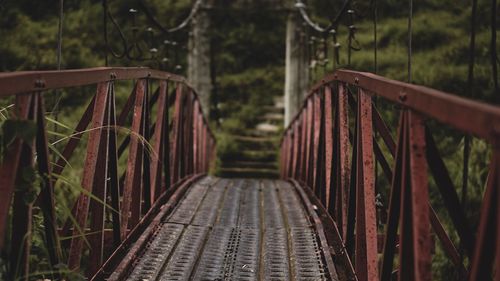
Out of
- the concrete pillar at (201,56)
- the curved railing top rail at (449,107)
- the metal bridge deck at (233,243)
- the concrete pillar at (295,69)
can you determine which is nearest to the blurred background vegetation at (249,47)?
the concrete pillar at (295,69)

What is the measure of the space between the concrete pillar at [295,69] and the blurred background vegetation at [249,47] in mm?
229

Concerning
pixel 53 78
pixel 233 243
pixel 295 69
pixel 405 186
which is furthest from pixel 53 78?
pixel 295 69

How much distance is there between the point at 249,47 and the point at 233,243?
9606mm

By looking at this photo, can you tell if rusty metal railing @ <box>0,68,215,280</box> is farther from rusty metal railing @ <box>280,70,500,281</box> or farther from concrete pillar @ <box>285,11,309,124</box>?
concrete pillar @ <box>285,11,309,124</box>

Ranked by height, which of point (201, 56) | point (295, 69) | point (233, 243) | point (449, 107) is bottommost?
point (233, 243)

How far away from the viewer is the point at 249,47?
40.7ft

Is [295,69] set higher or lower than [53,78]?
higher

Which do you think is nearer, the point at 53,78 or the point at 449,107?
the point at 449,107

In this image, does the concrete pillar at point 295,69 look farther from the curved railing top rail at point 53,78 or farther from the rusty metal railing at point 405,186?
the curved railing top rail at point 53,78

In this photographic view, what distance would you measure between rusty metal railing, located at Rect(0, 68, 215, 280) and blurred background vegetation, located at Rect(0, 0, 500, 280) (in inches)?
189

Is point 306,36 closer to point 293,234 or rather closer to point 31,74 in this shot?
point 293,234

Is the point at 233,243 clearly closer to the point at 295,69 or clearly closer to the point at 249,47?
the point at 295,69

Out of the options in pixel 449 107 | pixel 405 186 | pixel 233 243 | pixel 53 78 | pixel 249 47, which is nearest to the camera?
pixel 449 107

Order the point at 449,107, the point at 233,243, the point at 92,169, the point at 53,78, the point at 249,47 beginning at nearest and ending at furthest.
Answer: the point at 449,107, the point at 53,78, the point at 92,169, the point at 233,243, the point at 249,47
